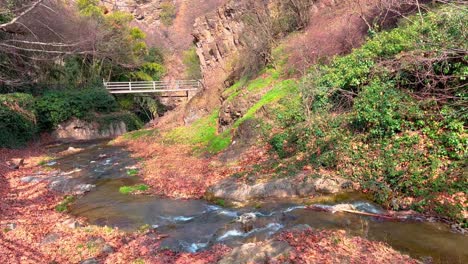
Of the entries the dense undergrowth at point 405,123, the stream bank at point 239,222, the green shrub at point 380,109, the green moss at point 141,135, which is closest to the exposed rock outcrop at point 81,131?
the green moss at point 141,135

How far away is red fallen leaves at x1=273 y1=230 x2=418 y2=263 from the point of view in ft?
21.3

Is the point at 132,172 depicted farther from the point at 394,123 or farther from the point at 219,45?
the point at 219,45

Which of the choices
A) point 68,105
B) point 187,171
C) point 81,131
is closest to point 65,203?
point 187,171

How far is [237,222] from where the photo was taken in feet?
28.3

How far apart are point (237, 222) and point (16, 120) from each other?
20.7 metres

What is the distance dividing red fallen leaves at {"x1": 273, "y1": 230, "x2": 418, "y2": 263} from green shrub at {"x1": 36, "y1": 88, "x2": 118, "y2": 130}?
26.2 m

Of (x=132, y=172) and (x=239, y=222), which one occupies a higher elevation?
(x=239, y=222)

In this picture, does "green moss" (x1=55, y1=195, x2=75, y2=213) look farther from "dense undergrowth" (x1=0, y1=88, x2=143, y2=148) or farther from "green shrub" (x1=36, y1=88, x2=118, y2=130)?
"green shrub" (x1=36, y1=88, x2=118, y2=130)

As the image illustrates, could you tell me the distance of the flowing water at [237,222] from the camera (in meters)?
7.01

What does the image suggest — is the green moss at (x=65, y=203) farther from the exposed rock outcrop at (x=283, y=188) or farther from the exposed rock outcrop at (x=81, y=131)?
the exposed rock outcrop at (x=81, y=131)

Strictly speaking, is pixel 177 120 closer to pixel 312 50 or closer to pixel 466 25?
pixel 312 50

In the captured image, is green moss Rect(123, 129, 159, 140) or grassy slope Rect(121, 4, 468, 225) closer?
grassy slope Rect(121, 4, 468, 225)

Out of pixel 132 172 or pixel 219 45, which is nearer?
pixel 132 172

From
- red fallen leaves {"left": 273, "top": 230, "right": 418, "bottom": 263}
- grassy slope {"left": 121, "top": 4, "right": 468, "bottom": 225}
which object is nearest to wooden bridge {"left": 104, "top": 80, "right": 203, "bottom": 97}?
grassy slope {"left": 121, "top": 4, "right": 468, "bottom": 225}
